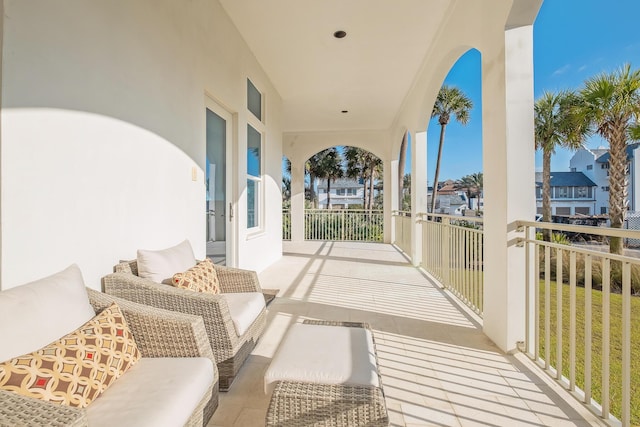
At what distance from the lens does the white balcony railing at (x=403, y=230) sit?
646 centimetres

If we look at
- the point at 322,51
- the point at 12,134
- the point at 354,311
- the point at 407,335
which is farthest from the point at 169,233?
the point at 322,51

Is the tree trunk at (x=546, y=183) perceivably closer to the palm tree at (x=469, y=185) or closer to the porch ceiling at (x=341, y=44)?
the porch ceiling at (x=341, y=44)

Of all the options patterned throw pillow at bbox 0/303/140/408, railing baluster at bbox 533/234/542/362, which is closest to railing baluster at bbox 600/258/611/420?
railing baluster at bbox 533/234/542/362

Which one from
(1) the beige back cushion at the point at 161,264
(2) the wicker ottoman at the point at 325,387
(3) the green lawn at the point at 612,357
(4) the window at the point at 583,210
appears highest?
(4) the window at the point at 583,210

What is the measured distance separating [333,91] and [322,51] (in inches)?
61.1

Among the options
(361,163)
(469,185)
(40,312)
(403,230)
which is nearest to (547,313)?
(40,312)

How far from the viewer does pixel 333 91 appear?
5.84m

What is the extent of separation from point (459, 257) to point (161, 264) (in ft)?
10.2

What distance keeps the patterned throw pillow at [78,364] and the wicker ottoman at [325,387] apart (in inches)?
23.8

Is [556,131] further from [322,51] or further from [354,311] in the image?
[354,311]

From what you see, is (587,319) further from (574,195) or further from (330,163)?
(574,195)

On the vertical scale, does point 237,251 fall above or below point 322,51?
below

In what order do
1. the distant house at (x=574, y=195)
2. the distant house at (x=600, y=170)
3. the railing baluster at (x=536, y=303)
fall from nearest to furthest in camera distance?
the railing baluster at (x=536, y=303) → the distant house at (x=600, y=170) → the distant house at (x=574, y=195)

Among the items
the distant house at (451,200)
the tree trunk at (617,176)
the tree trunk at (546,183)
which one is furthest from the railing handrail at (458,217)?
the distant house at (451,200)
